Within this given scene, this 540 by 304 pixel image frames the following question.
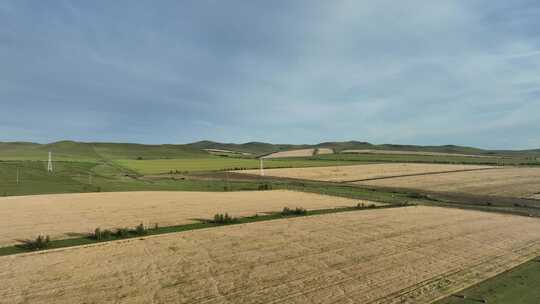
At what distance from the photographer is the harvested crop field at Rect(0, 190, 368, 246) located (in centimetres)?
1932

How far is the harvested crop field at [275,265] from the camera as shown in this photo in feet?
33.7

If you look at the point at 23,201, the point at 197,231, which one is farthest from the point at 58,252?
the point at 23,201

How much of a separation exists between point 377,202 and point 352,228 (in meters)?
14.8

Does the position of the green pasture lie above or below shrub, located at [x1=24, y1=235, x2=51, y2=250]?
above

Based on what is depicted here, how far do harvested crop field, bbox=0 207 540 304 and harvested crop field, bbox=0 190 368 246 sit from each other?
4518 mm

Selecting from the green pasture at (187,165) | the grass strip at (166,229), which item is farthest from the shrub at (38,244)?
the green pasture at (187,165)

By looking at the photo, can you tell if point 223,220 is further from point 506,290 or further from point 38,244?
point 506,290

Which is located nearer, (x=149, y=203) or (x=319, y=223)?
(x=319, y=223)

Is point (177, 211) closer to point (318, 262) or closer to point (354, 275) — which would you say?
point (318, 262)

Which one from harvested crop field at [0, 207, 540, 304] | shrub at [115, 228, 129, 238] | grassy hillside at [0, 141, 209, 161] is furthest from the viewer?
grassy hillside at [0, 141, 209, 161]

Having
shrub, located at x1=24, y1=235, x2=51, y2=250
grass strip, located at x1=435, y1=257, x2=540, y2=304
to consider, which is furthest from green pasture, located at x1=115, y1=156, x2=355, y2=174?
grass strip, located at x1=435, y1=257, x2=540, y2=304

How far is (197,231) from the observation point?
1939 centimetres

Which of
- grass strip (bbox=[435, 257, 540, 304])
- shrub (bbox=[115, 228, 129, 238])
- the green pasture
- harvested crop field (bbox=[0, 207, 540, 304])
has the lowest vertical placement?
grass strip (bbox=[435, 257, 540, 304])

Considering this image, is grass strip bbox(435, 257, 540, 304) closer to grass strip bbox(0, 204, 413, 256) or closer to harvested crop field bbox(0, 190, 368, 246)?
grass strip bbox(0, 204, 413, 256)
